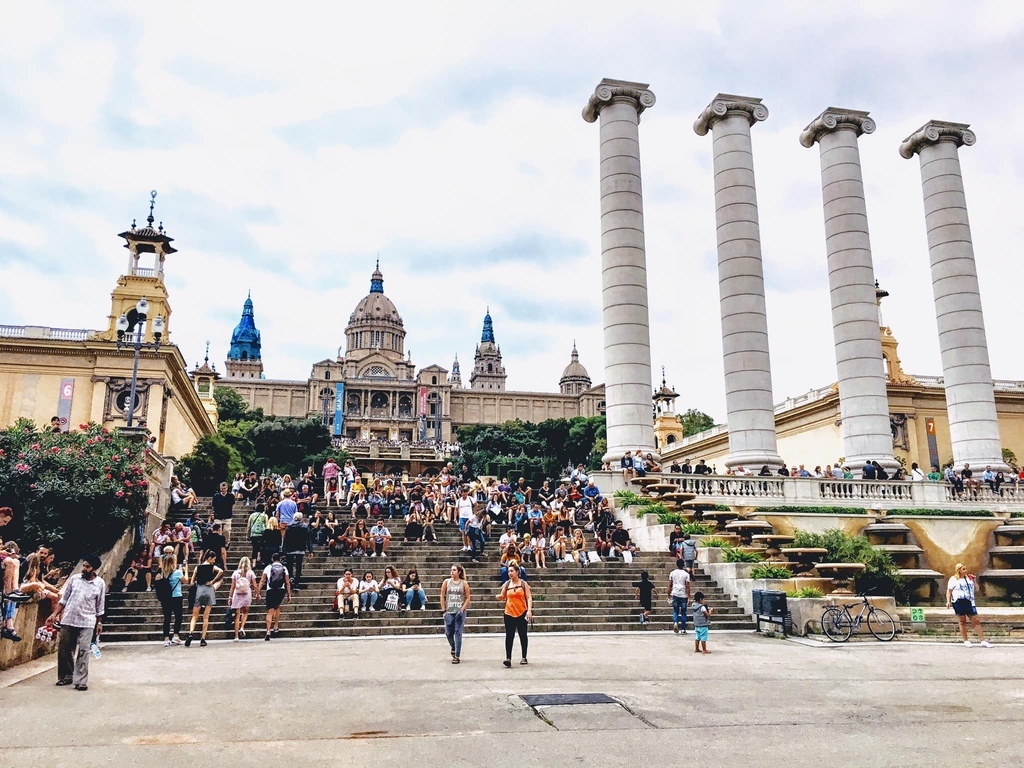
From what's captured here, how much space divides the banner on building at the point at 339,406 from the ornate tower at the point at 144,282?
8770 centimetres

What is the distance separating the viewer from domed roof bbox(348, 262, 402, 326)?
177 metres

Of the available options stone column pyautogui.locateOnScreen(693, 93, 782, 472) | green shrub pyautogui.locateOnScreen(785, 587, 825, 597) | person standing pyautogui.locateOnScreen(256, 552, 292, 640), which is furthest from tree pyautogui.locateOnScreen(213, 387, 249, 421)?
green shrub pyautogui.locateOnScreen(785, 587, 825, 597)

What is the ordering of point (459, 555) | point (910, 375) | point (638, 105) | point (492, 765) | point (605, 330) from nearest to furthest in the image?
point (492, 765)
point (459, 555)
point (605, 330)
point (638, 105)
point (910, 375)

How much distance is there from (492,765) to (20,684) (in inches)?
292

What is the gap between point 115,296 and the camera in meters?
49.8

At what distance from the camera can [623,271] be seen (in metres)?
29.8

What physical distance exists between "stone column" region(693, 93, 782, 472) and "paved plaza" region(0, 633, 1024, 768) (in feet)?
49.7

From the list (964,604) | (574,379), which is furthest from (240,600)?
(574,379)

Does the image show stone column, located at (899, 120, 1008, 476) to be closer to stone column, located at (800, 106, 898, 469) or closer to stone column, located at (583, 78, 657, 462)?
stone column, located at (800, 106, 898, 469)

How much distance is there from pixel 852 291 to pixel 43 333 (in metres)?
45.3

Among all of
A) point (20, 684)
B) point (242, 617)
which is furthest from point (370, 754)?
point (242, 617)

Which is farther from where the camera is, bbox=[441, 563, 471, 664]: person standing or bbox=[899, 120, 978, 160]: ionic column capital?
bbox=[899, 120, 978, 160]: ionic column capital

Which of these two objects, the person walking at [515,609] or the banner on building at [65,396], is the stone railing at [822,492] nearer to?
the person walking at [515,609]

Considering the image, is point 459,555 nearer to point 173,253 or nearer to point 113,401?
point 113,401
